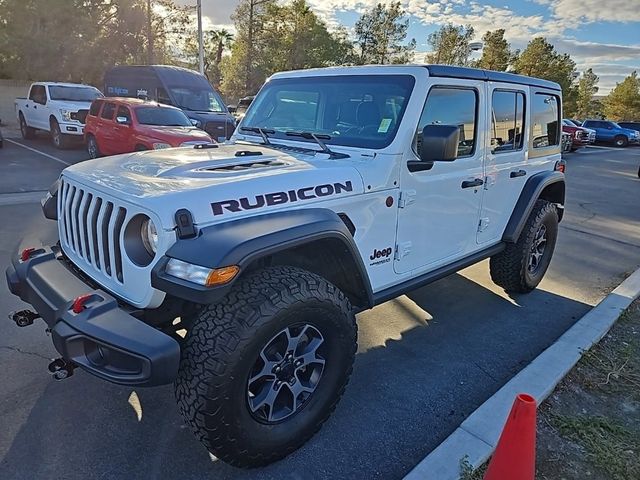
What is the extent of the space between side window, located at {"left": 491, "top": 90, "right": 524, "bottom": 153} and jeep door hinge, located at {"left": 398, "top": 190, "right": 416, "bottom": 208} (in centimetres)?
116

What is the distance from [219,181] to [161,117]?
30.2ft

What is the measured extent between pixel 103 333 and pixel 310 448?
4.17 ft

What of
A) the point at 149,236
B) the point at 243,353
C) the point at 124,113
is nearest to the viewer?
the point at 243,353

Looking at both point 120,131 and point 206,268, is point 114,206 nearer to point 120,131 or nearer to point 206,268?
point 206,268

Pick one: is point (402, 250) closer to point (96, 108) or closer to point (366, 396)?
point (366, 396)

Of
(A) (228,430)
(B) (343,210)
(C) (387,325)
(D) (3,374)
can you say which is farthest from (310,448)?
(D) (3,374)

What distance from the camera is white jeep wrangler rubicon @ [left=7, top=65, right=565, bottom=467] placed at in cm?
201

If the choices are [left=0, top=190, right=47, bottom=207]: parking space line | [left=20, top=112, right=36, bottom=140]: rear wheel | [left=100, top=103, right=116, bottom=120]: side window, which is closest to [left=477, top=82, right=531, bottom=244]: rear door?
[left=0, top=190, right=47, bottom=207]: parking space line

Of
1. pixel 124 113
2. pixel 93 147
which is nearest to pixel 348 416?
pixel 124 113

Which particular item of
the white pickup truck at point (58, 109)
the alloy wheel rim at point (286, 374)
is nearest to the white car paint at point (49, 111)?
the white pickup truck at point (58, 109)

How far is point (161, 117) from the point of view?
34.8 feet

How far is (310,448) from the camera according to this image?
251 centimetres

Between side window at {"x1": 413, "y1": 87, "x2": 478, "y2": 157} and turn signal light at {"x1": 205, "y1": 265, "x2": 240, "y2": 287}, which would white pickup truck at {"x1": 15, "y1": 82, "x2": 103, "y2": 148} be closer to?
side window at {"x1": 413, "y1": 87, "x2": 478, "y2": 157}

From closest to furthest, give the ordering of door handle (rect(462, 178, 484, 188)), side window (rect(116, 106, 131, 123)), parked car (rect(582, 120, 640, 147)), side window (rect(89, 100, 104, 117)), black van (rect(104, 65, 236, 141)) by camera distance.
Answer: door handle (rect(462, 178, 484, 188))
side window (rect(116, 106, 131, 123))
side window (rect(89, 100, 104, 117))
black van (rect(104, 65, 236, 141))
parked car (rect(582, 120, 640, 147))
